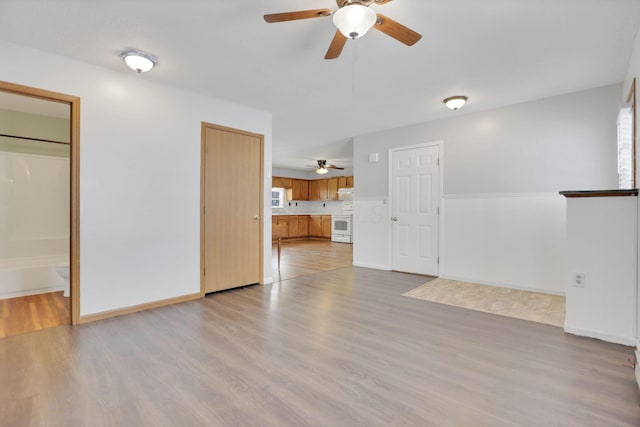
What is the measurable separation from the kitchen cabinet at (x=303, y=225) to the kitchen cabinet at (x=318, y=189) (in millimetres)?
745

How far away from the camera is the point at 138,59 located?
2.59m

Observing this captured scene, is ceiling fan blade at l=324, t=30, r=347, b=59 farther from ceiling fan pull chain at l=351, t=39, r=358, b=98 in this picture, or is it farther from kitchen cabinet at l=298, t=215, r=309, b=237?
kitchen cabinet at l=298, t=215, r=309, b=237

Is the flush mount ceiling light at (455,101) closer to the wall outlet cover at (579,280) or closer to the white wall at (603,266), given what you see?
the white wall at (603,266)

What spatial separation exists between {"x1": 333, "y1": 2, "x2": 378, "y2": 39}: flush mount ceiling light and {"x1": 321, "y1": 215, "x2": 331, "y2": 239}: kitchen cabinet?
798 centimetres

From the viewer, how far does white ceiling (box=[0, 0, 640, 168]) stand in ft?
6.72

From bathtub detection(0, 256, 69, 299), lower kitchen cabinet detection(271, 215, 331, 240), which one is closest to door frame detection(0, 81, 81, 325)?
bathtub detection(0, 256, 69, 299)

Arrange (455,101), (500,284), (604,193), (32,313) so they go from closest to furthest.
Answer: (604,193) → (32,313) → (455,101) → (500,284)

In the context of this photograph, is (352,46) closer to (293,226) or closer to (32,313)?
(32,313)

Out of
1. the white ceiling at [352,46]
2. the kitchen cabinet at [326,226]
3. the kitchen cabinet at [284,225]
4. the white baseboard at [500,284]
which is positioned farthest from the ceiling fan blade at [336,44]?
the kitchen cabinet at [326,226]

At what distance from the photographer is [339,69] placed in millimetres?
2928

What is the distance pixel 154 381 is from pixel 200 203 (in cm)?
207

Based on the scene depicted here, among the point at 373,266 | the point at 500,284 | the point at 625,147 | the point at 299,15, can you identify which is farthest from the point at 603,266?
the point at 373,266

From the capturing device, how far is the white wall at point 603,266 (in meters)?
2.28

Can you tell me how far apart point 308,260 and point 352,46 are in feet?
13.9
